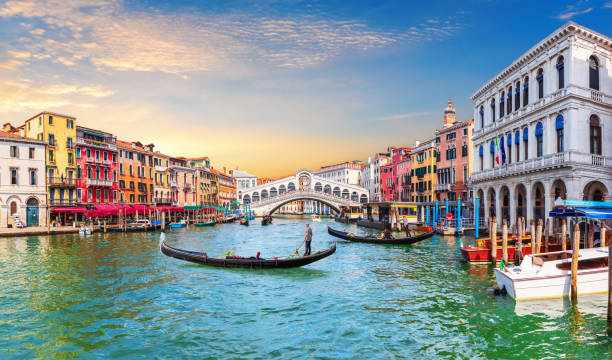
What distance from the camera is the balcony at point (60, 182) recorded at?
32.5 metres

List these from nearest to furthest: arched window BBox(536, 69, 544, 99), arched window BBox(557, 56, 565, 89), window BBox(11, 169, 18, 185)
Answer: arched window BBox(557, 56, 565, 89) → arched window BBox(536, 69, 544, 99) → window BBox(11, 169, 18, 185)

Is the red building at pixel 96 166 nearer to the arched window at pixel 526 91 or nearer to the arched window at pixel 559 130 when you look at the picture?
the arched window at pixel 526 91

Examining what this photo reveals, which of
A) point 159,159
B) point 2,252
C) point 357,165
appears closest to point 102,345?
point 2,252

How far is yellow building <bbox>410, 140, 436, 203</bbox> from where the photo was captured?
1610 inches

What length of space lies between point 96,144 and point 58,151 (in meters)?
3.69

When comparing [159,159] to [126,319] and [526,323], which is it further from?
[526,323]

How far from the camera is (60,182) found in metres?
32.9

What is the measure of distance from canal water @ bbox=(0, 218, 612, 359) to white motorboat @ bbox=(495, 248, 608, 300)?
0.92ft

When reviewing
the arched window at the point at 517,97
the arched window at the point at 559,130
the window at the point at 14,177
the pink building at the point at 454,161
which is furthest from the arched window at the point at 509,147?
the window at the point at 14,177

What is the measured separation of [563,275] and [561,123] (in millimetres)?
11406

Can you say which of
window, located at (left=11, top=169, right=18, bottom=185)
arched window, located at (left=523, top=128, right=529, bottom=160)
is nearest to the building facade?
window, located at (left=11, top=169, right=18, bottom=185)

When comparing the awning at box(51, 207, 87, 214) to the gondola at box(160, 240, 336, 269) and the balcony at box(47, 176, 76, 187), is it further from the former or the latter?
the gondola at box(160, 240, 336, 269)

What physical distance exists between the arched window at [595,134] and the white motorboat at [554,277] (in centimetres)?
1038

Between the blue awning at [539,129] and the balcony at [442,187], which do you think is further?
the balcony at [442,187]
